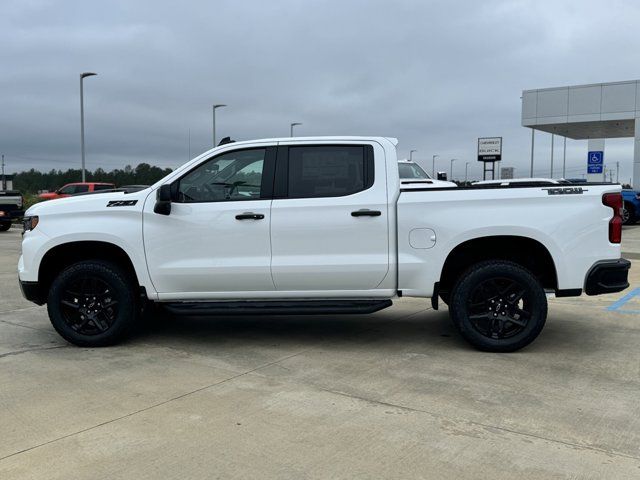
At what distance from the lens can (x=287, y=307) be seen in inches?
216

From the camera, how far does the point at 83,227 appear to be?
18.3 ft

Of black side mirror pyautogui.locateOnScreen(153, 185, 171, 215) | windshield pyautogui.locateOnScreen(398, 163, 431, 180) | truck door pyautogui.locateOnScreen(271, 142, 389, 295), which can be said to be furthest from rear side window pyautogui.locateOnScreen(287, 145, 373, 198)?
windshield pyautogui.locateOnScreen(398, 163, 431, 180)

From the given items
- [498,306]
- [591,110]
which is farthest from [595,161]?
[498,306]

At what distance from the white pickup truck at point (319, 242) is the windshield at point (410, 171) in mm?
8604

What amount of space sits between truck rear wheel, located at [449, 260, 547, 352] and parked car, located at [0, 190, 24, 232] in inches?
827

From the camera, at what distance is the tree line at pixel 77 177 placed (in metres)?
57.4

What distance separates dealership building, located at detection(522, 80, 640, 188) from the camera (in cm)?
2955

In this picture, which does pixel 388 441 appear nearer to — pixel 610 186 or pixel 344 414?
pixel 344 414

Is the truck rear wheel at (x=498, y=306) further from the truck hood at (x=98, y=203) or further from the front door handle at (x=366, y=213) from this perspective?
the truck hood at (x=98, y=203)

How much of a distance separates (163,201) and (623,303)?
6047 millimetres

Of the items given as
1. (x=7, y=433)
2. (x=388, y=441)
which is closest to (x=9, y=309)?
(x=7, y=433)

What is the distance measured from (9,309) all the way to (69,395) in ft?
12.9

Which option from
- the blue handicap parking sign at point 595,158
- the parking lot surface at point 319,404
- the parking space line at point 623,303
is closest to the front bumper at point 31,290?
the parking lot surface at point 319,404

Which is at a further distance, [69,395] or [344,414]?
[69,395]
